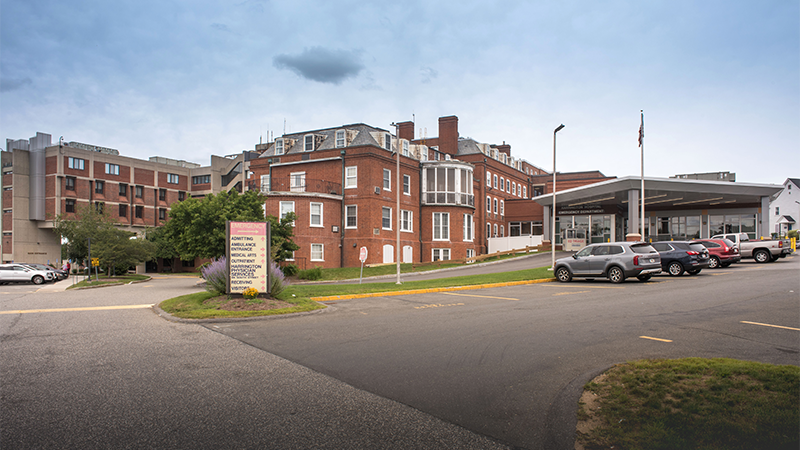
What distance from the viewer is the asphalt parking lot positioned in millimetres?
5480

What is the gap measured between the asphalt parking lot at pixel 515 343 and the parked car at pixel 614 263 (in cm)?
476

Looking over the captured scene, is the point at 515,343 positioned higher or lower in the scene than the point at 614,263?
lower

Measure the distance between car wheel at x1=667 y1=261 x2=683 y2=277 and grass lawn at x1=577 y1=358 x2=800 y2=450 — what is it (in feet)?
62.8

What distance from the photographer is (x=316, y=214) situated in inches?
1459

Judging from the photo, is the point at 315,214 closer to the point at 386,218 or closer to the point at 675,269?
the point at 386,218

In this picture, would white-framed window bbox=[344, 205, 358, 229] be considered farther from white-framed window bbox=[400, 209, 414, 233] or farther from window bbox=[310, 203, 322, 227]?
white-framed window bbox=[400, 209, 414, 233]

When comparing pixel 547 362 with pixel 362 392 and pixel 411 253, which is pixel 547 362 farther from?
pixel 411 253

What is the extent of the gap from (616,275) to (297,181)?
28.0m

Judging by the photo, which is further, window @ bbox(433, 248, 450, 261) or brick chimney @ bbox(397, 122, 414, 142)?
brick chimney @ bbox(397, 122, 414, 142)

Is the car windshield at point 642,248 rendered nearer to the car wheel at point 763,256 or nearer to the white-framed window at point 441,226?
the car wheel at point 763,256

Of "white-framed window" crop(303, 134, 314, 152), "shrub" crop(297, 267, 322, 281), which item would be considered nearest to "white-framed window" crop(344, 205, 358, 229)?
"white-framed window" crop(303, 134, 314, 152)

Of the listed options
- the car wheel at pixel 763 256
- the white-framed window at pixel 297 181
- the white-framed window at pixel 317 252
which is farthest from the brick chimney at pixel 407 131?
the car wheel at pixel 763 256

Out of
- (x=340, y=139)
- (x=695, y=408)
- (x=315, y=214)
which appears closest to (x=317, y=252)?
(x=315, y=214)

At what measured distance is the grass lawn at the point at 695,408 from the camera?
4062 millimetres
